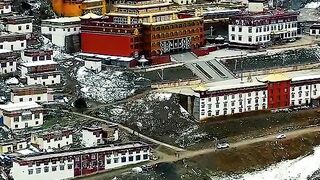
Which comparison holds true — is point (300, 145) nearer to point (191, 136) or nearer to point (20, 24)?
point (191, 136)

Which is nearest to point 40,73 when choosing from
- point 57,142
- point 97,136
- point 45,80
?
point 45,80

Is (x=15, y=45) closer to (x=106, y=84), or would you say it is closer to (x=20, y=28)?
(x=20, y=28)

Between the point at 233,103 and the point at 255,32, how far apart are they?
1629 cm

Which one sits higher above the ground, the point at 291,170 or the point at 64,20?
the point at 64,20

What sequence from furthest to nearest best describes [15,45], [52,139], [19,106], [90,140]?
[15,45] → [19,106] → [90,140] → [52,139]

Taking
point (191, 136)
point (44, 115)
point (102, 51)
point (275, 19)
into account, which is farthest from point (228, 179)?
point (275, 19)

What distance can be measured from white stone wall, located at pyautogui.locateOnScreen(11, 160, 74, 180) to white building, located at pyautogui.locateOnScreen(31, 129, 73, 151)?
13.0 ft

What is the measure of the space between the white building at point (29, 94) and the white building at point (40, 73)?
9.16 feet

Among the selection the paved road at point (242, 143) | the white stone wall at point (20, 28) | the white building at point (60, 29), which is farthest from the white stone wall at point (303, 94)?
the white stone wall at point (20, 28)

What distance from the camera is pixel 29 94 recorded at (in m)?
76.9

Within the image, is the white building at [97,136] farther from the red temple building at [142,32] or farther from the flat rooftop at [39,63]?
the red temple building at [142,32]

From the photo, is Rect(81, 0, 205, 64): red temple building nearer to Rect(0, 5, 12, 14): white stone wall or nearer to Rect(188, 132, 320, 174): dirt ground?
Rect(0, 5, 12, 14): white stone wall

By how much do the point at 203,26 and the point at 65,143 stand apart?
89.1 ft

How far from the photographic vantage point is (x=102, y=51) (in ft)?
290
